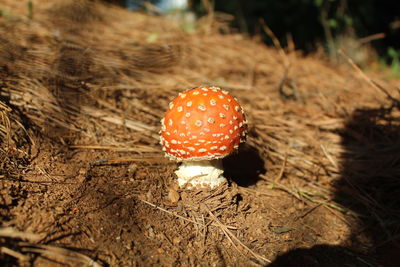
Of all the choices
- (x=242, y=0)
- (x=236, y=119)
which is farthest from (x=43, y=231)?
(x=242, y=0)

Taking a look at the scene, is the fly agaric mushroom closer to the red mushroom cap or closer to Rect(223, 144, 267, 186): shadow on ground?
the red mushroom cap

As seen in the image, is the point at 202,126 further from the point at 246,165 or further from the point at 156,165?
the point at 246,165

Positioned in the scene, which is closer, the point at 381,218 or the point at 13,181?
the point at 13,181

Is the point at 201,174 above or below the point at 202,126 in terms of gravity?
below

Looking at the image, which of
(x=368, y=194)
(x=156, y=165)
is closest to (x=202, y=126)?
(x=156, y=165)

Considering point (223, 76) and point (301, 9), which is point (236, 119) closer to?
point (223, 76)

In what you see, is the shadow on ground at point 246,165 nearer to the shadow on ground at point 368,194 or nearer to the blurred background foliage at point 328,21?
the shadow on ground at point 368,194
